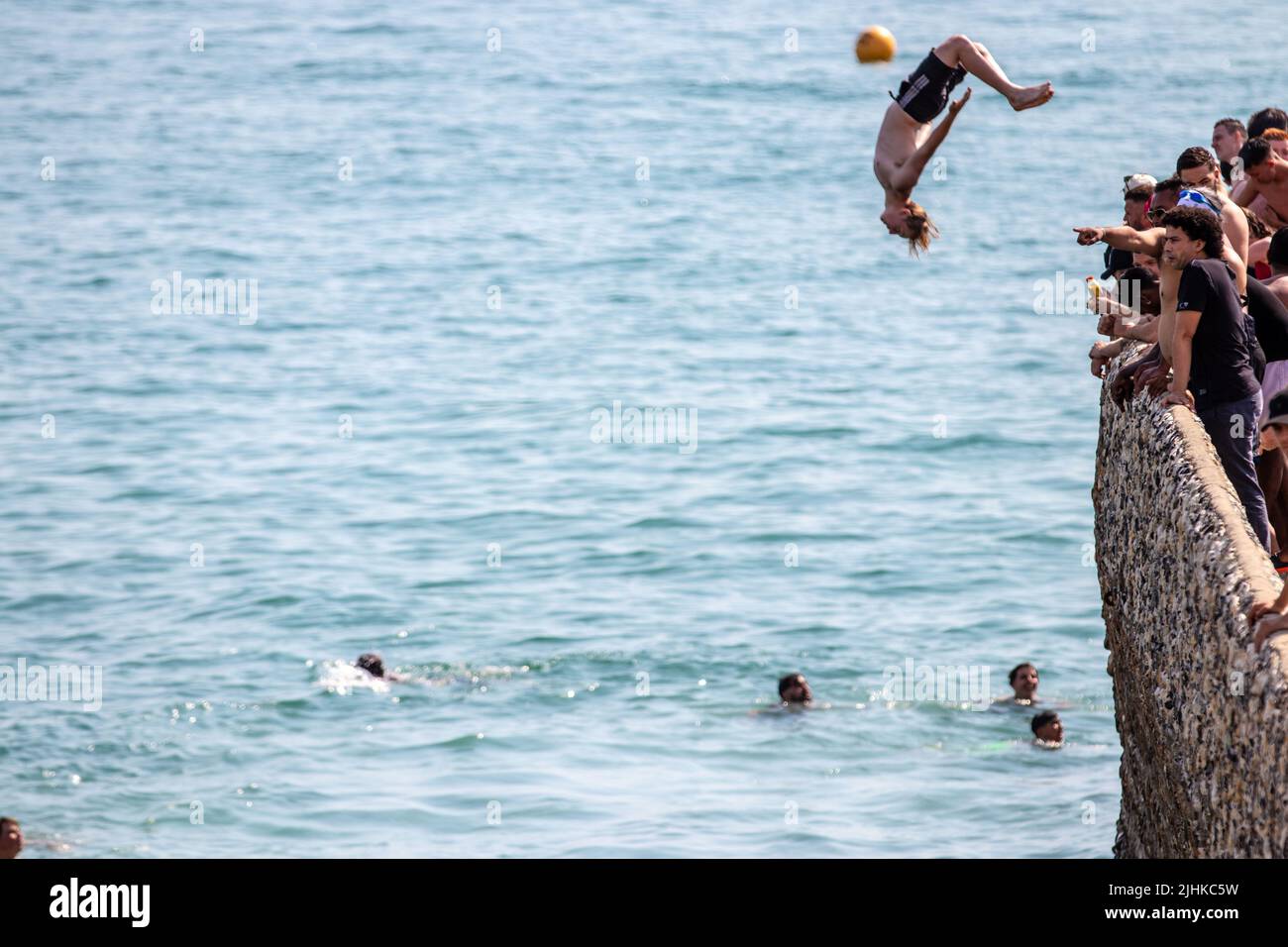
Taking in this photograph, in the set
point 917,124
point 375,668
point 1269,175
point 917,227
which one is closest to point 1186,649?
point 917,227

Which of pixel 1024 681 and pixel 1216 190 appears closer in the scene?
pixel 1216 190

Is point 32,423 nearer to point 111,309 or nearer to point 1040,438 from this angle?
point 111,309

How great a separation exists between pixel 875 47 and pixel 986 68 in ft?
3.93

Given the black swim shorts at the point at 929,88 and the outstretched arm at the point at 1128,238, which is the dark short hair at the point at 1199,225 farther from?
the black swim shorts at the point at 929,88

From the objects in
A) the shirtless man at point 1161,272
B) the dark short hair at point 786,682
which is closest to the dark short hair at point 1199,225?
the shirtless man at point 1161,272

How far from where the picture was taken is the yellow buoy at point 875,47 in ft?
40.7

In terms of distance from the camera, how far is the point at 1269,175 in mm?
12961

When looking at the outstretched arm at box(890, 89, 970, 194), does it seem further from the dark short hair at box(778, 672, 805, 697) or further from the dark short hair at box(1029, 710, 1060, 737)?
the dark short hair at box(778, 672, 805, 697)

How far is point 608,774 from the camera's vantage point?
2709cm

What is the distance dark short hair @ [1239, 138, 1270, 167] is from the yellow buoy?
2.59 meters

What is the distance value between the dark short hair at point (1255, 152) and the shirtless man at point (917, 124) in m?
2.18

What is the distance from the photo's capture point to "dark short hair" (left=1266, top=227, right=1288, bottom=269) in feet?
38.4

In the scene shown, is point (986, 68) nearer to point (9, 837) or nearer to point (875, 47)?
point (875, 47)
